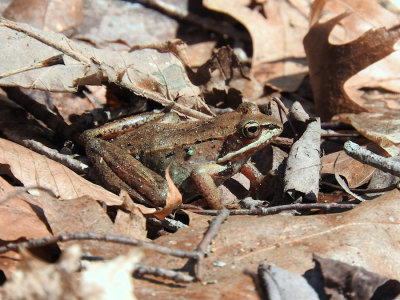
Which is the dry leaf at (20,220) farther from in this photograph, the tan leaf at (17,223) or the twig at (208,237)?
the twig at (208,237)

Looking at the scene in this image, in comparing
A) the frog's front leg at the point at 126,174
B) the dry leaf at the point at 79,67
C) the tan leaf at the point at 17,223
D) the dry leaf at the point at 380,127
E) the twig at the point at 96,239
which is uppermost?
the dry leaf at the point at 79,67

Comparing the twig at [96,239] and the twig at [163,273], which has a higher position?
the twig at [96,239]

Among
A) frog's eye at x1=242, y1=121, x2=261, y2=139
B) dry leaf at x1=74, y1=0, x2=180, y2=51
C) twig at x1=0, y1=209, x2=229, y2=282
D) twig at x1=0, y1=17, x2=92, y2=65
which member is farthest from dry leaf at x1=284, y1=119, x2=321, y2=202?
dry leaf at x1=74, y1=0, x2=180, y2=51

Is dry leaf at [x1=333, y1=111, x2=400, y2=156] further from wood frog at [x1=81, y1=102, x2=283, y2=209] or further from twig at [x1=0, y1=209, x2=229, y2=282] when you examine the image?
twig at [x1=0, y1=209, x2=229, y2=282]

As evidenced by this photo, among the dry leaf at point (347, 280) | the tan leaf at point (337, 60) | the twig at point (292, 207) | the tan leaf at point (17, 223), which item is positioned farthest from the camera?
the tan leaf at point (337, 60)

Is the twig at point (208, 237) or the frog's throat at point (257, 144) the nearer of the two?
the twig at point (208, 237)

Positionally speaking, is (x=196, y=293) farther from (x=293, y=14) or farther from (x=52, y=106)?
(x=293, y=14)

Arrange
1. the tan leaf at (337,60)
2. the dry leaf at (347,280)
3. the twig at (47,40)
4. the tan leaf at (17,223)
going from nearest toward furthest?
the dry leaf at (347,280) → the tan leaf at (17,223) → the twig at (47,40) → the tan leaf at (337,60)

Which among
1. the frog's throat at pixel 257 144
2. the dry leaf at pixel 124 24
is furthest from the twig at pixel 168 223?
the dry leaf at pixel 124 24
